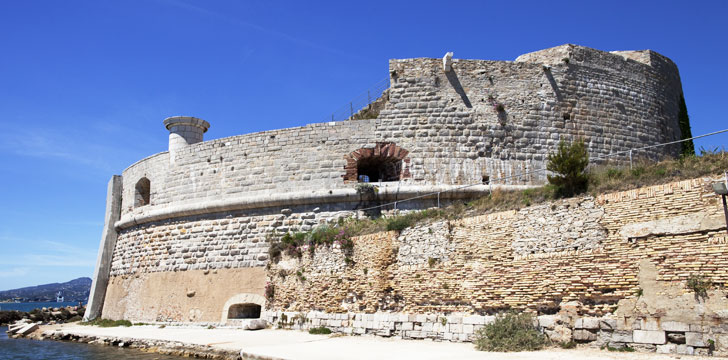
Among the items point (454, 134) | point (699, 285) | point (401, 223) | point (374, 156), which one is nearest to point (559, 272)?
point (699, 285)

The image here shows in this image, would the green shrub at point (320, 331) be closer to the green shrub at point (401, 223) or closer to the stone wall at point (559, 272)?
the stone wall at point (559, 272)

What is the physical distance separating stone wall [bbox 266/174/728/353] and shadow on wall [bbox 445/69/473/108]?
14.6 ft

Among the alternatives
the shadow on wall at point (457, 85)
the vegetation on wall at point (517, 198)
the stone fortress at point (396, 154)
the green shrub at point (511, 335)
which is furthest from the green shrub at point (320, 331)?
the shadow on wall at point (457, 85)

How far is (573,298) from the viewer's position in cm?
763

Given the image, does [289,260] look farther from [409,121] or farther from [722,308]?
[722,308]

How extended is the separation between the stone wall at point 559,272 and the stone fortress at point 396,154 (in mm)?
2354

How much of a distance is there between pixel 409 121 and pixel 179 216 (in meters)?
6.41

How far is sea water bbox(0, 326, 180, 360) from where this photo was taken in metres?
10.8

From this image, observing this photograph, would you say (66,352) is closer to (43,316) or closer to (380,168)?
(380,168)

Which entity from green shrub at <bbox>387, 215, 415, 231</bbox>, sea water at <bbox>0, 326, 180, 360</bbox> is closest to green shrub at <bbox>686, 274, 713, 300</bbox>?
green shrub at <bbox>387, 215, 415, 231</bbox>

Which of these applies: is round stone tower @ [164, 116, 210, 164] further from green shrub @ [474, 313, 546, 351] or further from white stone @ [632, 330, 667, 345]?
white stone @ [632, 330, 667, 345]

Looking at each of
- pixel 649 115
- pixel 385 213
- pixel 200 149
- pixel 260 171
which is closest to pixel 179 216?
pixel 200 149

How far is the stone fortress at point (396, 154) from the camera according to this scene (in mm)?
13180

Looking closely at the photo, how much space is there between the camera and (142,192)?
1716 centimetres
